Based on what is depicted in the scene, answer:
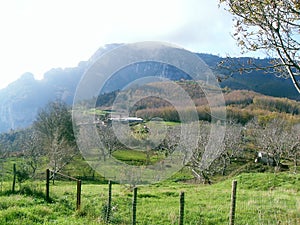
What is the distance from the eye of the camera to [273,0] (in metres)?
6.65

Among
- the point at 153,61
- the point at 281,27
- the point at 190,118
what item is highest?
the point at 153,61

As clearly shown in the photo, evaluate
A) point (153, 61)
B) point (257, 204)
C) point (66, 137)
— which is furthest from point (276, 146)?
point (257, 204)

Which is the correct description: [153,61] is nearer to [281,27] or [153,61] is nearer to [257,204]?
[257,204]

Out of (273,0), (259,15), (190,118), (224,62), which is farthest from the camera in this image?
(190,118)

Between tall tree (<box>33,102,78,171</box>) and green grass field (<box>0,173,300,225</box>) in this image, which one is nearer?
green grass field (<box>0,173,300,225</box>)

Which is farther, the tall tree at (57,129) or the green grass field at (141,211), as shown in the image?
the tall tree at (57,129)

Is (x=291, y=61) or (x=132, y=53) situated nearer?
(x=291, y=61)

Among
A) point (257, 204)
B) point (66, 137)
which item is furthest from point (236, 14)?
point (66, 137)

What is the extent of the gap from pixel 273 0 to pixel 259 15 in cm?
51

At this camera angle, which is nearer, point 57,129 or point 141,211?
point 141,211

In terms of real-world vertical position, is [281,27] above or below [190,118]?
above

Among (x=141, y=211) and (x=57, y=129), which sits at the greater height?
(x=57, y=129)

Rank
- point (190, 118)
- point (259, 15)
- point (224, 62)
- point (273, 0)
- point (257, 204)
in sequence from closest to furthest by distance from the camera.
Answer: point (273, 0)
point (259, 15)
point (224, 62)
point (257, 204)
point (190, 118)

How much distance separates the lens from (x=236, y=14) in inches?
294
